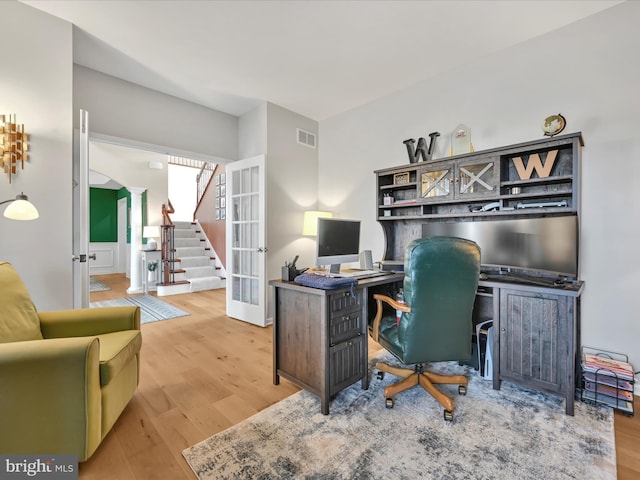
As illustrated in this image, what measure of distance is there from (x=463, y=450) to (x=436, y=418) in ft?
0.93

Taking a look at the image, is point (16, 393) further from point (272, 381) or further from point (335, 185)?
point (335, 185)

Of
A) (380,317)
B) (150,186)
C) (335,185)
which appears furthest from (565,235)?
(150,186)

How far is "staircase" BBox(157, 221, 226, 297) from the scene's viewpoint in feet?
19.4

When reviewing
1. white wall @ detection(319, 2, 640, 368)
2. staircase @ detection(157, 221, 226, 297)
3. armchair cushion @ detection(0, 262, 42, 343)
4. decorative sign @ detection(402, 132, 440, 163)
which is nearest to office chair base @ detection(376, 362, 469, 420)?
white wall @ detection(319, 2, 640, 368)

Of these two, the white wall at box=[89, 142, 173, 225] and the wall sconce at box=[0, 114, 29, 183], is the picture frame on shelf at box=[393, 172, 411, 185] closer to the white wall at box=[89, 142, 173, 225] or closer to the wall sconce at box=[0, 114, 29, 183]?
the wall sconce at box=[0, 114, 29, 183]

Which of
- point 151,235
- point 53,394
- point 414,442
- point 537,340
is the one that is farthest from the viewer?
point 151,235

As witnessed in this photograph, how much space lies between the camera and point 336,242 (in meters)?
2.47

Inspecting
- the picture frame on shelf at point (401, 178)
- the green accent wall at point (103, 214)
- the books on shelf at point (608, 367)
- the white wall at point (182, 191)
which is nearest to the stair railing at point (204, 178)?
the white wall at point (182, 191)

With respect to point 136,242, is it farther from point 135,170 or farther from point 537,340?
point 537,340

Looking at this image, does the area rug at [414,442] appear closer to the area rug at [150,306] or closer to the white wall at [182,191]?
the area rug at [150,306]

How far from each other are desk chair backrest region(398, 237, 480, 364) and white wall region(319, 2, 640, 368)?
121 cm

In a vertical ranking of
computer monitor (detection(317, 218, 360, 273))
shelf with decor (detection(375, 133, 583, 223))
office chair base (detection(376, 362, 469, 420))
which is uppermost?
shelf with decor (detection(375, 133, 583, 223))

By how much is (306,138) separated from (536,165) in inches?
114

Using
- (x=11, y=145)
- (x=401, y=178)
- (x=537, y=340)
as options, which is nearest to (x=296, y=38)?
(x=401, y=178)
